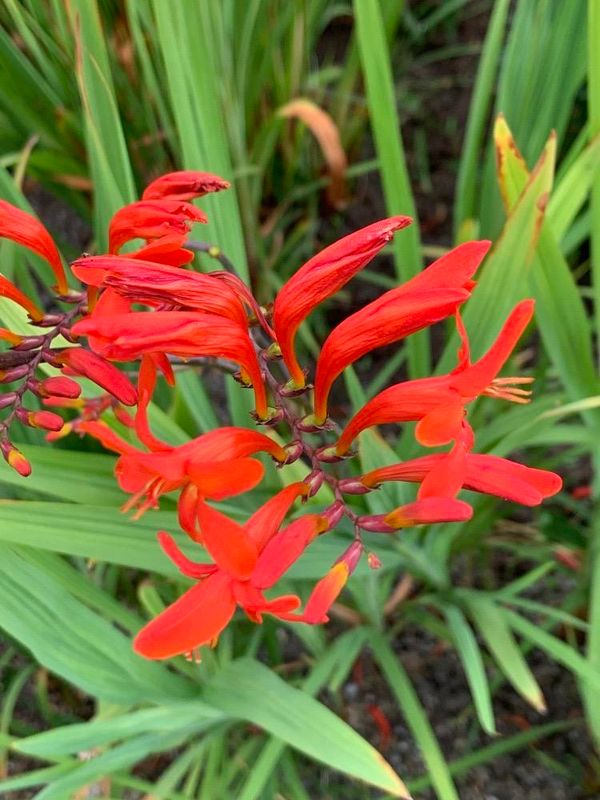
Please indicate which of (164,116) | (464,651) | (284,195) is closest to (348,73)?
(284,195)

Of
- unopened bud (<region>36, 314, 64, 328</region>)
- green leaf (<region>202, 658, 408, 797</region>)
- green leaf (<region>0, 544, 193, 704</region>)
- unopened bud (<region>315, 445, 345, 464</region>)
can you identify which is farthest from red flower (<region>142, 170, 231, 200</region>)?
green leaf (<region>202, 658, 408, 797</region>)

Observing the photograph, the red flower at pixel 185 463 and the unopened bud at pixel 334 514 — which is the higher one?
the red flower at pixel 185 463

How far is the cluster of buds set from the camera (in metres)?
0.52

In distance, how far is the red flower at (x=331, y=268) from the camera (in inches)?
21.6

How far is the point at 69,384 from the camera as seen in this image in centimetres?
65

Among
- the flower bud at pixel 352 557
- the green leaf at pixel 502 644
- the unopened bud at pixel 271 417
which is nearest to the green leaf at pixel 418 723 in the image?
the green leaf at pixel 502 644

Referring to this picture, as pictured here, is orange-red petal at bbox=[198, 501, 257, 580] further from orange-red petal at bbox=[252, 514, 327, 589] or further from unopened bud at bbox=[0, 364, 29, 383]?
unopened bud at bbox=[0, 364, 29, 383]

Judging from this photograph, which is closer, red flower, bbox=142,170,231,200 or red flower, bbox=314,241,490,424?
red flower, bbox=314,241,490,424

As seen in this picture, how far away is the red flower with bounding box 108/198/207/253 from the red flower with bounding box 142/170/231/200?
34 mm

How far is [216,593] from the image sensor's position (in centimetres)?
54

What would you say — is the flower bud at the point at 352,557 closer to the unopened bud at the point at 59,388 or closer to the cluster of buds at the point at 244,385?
the cluster of buds at the point at 244,385

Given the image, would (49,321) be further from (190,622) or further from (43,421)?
(190,622)

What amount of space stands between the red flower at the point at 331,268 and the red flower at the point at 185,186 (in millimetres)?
140

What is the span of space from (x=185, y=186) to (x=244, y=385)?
0.18 m
